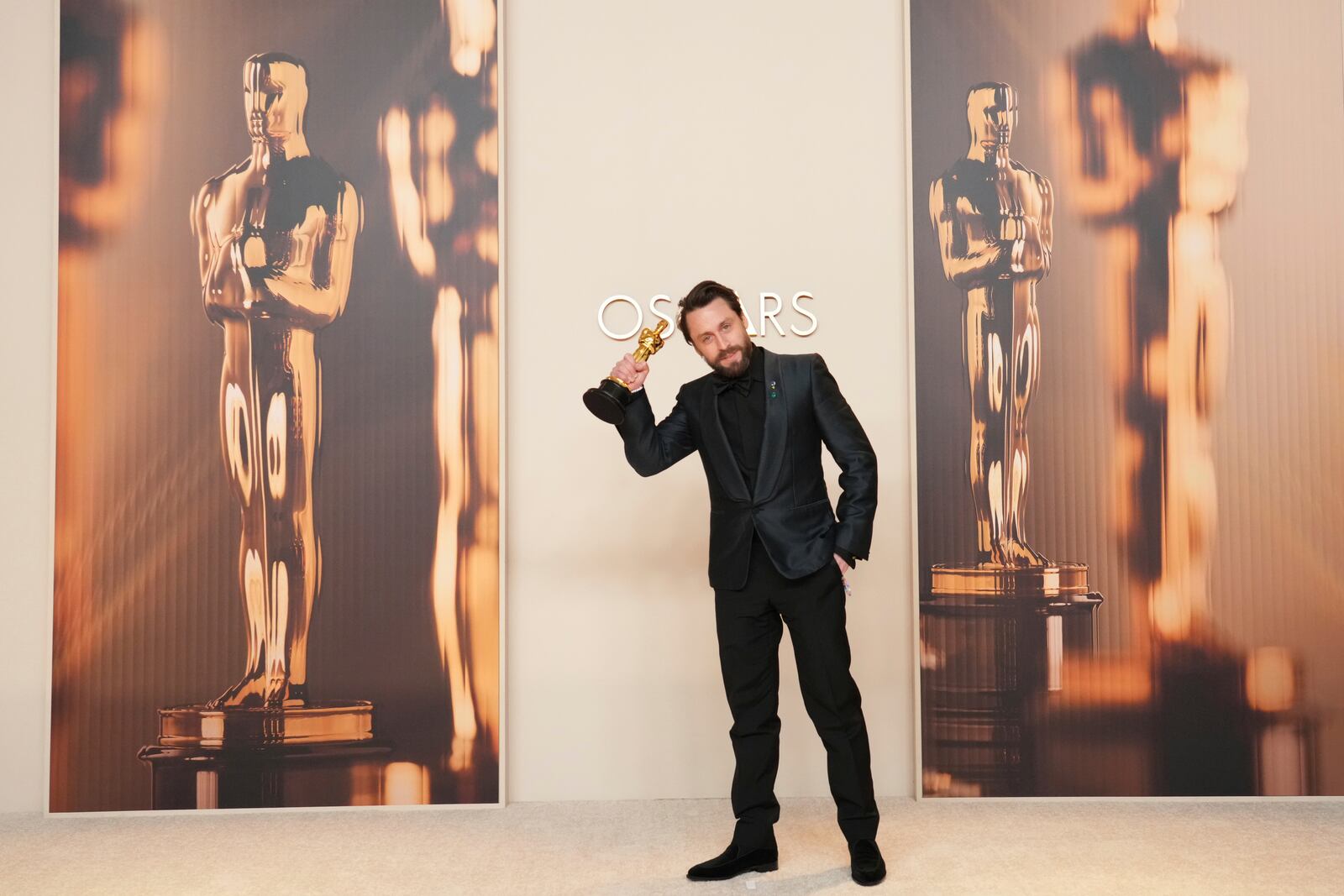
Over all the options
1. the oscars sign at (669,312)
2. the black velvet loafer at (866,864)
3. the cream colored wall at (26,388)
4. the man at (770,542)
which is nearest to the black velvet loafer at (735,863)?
the man at (770,542)

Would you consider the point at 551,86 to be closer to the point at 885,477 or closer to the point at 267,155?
the point at 267,155

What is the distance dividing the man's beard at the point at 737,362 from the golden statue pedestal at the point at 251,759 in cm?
193

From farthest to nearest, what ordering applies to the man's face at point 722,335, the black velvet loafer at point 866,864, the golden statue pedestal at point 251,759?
the golden statue pedestal at point 251,759
the man's face at point 722,335
the black velvet loafer at point 866,864

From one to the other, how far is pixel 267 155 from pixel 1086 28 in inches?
120

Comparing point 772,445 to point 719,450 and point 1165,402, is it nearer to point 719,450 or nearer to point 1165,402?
point 719,450

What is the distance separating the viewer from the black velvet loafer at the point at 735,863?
2.72 meters

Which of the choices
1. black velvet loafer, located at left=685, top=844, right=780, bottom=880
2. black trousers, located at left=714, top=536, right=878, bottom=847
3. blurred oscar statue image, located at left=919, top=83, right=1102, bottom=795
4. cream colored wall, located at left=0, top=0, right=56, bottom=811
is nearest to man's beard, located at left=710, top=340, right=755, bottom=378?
black trousers, located at left=714, top=536, right=878, bottom=847

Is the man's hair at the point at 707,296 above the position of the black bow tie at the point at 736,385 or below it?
above

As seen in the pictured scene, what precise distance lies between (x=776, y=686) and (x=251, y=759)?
193 cm

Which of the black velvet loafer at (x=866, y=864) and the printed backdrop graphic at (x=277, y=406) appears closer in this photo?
the black velvet loafer at (x=866, y=864)

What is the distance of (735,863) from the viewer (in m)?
2.75

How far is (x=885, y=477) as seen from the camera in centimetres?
358

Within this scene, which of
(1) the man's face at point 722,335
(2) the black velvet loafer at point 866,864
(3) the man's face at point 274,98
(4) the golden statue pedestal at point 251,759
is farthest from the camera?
(3) the man's face at point 274,98

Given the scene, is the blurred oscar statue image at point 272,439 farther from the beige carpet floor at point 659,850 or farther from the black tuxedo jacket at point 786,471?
the black tuxedo jacket at point 786,471
